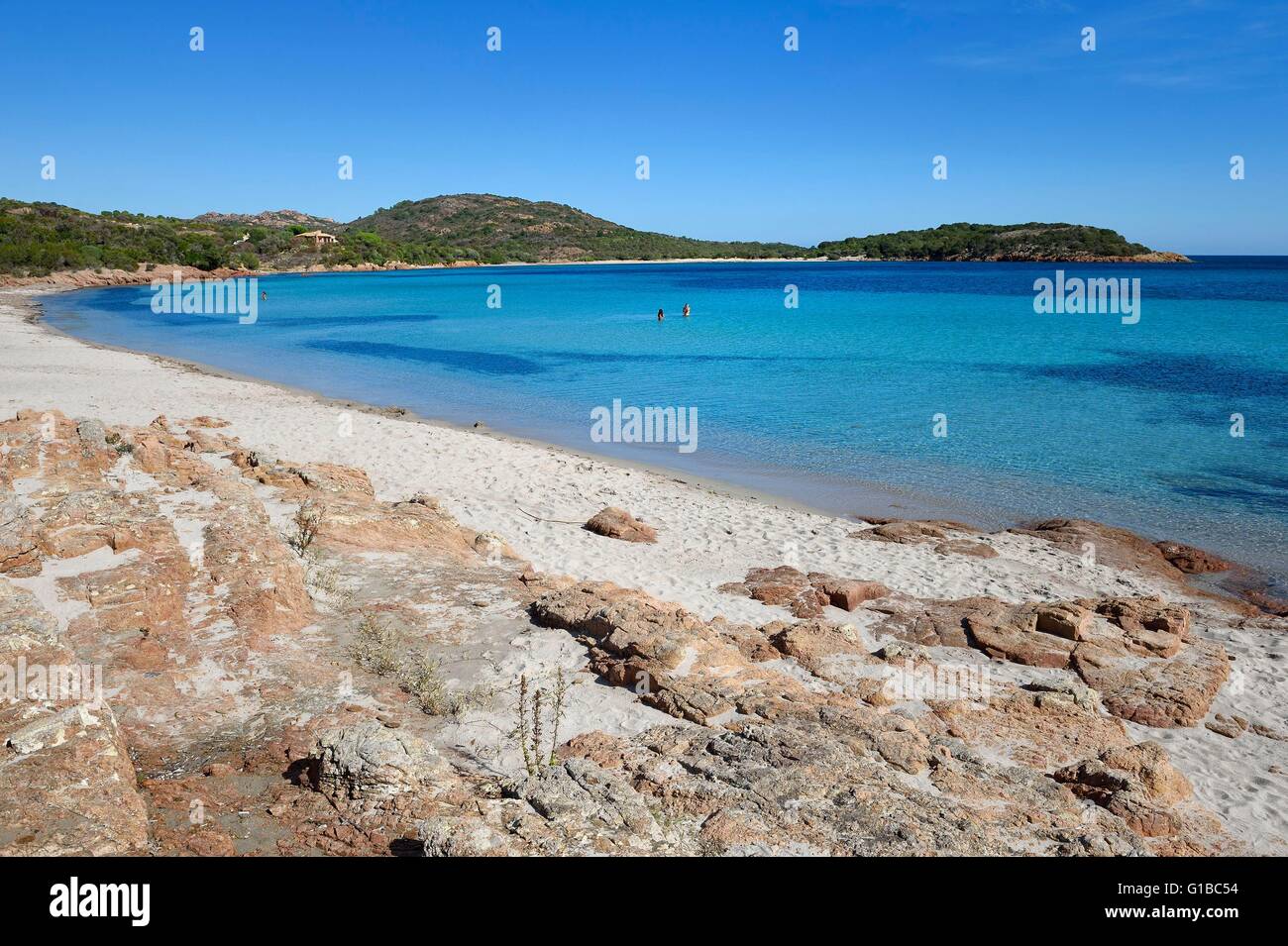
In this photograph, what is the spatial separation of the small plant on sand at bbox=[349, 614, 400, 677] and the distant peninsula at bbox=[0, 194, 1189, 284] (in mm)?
80038

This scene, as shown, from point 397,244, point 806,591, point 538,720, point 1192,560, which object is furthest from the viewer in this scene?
point 397,244

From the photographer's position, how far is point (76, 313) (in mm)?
46344

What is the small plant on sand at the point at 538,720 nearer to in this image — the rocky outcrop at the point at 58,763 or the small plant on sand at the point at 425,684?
the small plant on sand at the point at 425,684

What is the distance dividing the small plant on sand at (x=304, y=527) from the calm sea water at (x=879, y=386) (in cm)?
841

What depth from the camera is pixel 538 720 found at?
502 centimetres

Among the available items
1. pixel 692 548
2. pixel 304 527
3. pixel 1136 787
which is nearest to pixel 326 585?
pixel 304 527

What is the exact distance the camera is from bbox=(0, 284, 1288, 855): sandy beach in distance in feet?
19.4

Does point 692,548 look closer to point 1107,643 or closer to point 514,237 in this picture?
point 1107,643

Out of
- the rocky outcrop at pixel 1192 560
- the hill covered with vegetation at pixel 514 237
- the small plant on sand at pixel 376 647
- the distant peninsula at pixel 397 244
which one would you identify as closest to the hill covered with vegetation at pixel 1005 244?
the distant peninsula at pixel 397 244

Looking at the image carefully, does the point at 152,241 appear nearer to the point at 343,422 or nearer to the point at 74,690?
the point at 343,422

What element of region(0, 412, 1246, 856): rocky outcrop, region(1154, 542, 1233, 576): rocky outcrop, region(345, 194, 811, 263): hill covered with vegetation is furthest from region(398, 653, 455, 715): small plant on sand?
region(345, 194, 811, 263): hill covered with vegetation

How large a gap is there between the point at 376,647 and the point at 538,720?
175 cm

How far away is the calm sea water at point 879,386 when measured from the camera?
1434 centimetres

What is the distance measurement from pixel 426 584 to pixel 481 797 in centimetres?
383
